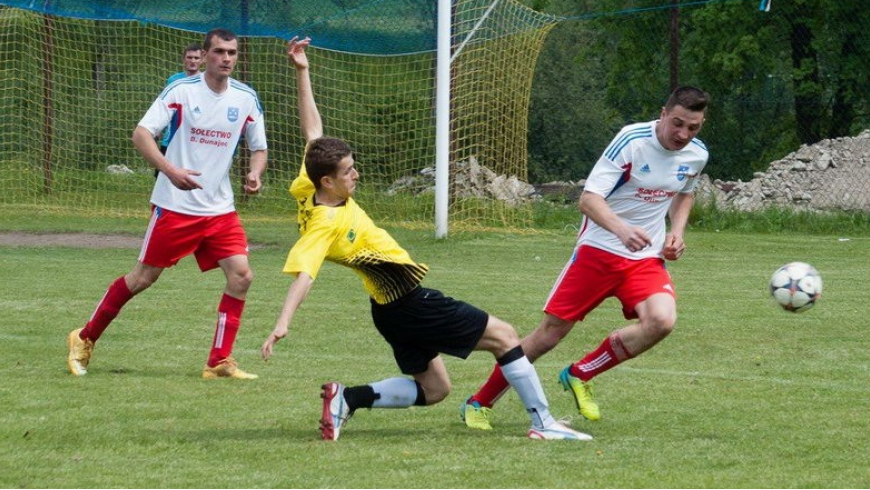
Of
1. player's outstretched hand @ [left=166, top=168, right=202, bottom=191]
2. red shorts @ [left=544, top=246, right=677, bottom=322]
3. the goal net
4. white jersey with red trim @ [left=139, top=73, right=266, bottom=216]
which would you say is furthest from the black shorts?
the goal net

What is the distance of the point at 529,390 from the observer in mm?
5852

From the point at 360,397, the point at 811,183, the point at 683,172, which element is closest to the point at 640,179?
the point at 683,172

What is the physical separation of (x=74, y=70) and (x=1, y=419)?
44.1ft

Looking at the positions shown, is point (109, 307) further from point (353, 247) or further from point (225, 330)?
point (353, 247)

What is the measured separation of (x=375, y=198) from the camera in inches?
706

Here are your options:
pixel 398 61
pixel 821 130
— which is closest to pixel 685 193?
pixel 398 61

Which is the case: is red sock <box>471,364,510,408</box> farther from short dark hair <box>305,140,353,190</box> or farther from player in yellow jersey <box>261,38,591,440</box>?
short dark hair <box>305,140,353,190</box>

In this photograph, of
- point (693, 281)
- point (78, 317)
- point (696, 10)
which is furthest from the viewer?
point (696, 10)

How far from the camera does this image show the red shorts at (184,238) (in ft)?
25.4

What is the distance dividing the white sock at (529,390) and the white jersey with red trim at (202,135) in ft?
8.74

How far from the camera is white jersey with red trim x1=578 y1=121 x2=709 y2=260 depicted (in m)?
6.46

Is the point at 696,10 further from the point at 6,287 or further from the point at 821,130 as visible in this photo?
the point at 6,287

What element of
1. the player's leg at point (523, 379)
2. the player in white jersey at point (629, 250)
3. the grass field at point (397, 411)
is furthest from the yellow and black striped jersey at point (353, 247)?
the player in white jersey at point (629, 250)

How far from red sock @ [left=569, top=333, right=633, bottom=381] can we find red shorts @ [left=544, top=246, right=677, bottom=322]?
8.2 inches
